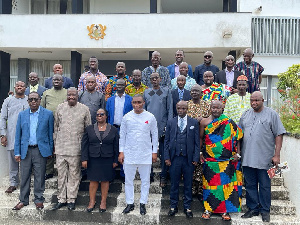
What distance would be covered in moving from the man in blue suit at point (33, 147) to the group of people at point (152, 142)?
2 centimetres

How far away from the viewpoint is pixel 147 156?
489 cm

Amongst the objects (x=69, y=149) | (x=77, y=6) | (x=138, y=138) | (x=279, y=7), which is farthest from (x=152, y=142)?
(x=279, y=7)

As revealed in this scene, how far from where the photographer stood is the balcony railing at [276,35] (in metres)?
12.7

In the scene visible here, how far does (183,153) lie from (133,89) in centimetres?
188

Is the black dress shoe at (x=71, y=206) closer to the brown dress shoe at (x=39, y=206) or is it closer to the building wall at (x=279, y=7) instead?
the brown dress shoe at (x=39, y=206)

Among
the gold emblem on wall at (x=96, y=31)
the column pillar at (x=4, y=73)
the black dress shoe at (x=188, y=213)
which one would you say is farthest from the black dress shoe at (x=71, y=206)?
the column pillar at (x=4, y=73)

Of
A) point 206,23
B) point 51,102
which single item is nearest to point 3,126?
point 51,102

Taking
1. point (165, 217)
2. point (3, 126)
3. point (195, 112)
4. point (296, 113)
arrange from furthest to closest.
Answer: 1. point (296, 113)
2. point (3, 126)
3. point (195, 112)
4. point (165, 217)

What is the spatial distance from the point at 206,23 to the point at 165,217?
315 inches

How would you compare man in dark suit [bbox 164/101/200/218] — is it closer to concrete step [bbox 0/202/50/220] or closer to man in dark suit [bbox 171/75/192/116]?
man in dark suit [bbox 171/75/192/116]

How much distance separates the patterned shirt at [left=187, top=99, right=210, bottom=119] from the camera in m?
5.21

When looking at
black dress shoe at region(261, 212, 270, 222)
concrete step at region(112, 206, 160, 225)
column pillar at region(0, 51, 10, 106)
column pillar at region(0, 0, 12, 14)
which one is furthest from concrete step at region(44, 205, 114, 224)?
column pillar at region(0, 0, 12, 14)

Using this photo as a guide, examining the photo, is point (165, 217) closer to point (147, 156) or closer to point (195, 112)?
point (147, 156)

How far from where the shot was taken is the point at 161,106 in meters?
5.50
